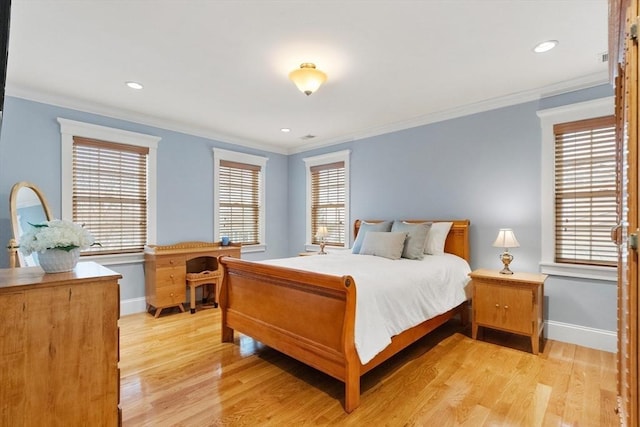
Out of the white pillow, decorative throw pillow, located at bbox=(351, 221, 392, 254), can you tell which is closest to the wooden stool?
decorative throw pillow, located at bbox=(351, 221, 392, 254)

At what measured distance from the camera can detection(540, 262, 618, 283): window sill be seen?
2.80m

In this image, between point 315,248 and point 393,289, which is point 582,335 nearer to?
point 393,289

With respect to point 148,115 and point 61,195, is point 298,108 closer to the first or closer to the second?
point 148,115

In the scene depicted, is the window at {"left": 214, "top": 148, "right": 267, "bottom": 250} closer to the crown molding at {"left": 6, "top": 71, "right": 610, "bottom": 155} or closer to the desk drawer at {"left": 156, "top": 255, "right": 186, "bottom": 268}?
the crown molding at {"left": 6, "top": 71, "right": 610, "bottom": 155}

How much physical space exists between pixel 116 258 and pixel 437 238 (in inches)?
152

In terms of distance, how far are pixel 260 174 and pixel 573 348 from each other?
4650mm

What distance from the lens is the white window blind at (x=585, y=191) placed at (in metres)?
2.85

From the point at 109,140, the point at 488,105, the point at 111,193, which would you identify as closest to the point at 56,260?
the point at 111,193

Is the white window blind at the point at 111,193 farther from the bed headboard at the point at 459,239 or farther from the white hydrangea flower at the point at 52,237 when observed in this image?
the bed headboard at the point at 459,239

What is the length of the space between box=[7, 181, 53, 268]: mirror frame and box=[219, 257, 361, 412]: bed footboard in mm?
1845

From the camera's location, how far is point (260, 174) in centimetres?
543

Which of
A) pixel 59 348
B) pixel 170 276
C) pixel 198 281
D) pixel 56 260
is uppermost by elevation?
pixel 56 260

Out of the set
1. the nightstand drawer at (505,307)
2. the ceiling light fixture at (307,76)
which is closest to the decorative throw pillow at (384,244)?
the nightstand drawer at (505,307)

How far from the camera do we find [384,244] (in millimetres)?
3424
